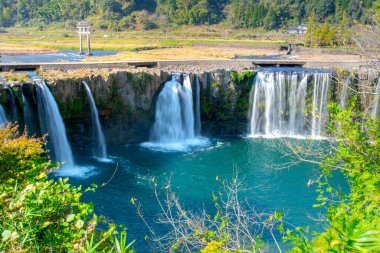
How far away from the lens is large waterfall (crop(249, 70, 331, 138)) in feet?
101

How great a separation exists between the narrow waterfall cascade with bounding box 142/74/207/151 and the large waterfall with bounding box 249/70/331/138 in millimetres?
5129

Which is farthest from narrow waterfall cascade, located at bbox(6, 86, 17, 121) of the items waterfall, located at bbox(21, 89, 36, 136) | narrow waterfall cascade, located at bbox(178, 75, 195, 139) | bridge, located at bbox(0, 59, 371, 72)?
narrow waterfall cascade, located at bbox(178, 75, 195, 139)

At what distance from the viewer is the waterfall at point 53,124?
22589 millimetres

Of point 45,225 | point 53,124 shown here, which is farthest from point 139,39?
point 45,225

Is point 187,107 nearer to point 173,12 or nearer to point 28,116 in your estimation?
point 28,116

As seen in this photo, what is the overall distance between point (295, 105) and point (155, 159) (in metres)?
12.4

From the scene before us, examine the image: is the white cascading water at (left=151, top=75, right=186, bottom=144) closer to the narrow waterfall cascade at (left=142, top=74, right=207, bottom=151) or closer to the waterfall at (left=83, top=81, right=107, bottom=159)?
the narrow waterfall cascade at (left=142, top=74, right=207, bottom=151)

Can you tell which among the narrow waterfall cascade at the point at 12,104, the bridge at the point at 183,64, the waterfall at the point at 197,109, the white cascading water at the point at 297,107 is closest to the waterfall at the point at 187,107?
the waterfall at the point at 197,109

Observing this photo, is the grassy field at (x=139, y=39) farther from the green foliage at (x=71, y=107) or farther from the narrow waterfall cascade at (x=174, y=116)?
the green foliage at (x=71, y=107)

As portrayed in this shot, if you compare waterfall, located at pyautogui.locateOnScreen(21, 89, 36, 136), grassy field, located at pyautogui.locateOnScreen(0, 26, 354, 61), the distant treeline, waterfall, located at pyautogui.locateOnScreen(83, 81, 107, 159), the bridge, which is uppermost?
the distant treeline

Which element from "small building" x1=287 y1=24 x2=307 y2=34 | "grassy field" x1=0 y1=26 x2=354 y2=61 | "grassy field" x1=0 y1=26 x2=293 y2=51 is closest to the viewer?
"grassy field" x1=0 y1=26 x2=354 y2=61

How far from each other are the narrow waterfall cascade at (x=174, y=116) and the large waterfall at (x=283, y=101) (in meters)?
5.13

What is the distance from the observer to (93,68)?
96.1 ft

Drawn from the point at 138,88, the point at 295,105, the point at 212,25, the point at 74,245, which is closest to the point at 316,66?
the point at 295,105
